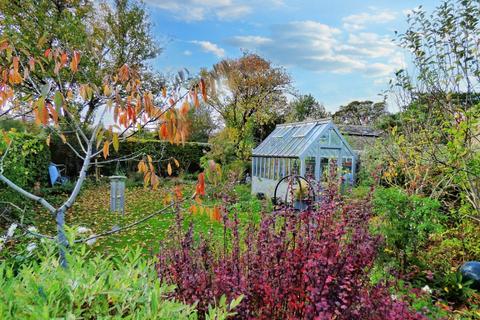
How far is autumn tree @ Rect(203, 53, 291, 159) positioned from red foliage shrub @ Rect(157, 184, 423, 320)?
1480 centimetres

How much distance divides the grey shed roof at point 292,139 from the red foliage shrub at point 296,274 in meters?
8.74

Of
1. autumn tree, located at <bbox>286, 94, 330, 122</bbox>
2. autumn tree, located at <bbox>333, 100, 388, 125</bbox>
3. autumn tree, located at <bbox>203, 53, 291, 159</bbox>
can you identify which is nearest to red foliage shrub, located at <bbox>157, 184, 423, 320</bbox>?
autumn tree, located at <bbox>203, 53, 291, 159</bbox>

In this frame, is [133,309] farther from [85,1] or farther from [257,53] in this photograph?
[257,53]

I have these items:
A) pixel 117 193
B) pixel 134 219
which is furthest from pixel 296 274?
pixel 117 193

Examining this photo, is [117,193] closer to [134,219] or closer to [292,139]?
Result: [134,219]

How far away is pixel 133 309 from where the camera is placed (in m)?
1.35

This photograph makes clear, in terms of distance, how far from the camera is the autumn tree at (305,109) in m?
23.0

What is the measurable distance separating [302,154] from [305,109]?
49.4ft

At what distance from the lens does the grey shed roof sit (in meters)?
11.7

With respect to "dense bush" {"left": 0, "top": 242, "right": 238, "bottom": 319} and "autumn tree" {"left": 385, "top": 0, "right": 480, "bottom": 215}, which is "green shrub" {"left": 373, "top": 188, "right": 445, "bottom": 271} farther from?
"dense bush" {"left": 0, "top": 242, "right": 238, "bottom": 319}

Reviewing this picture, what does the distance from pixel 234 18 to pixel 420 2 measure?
2.74 metres

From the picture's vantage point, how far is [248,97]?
20.0 metres

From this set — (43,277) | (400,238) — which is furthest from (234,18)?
(43,277)

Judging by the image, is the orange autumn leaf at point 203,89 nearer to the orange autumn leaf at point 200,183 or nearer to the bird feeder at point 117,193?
the orange autumn leaf at point 200,183
